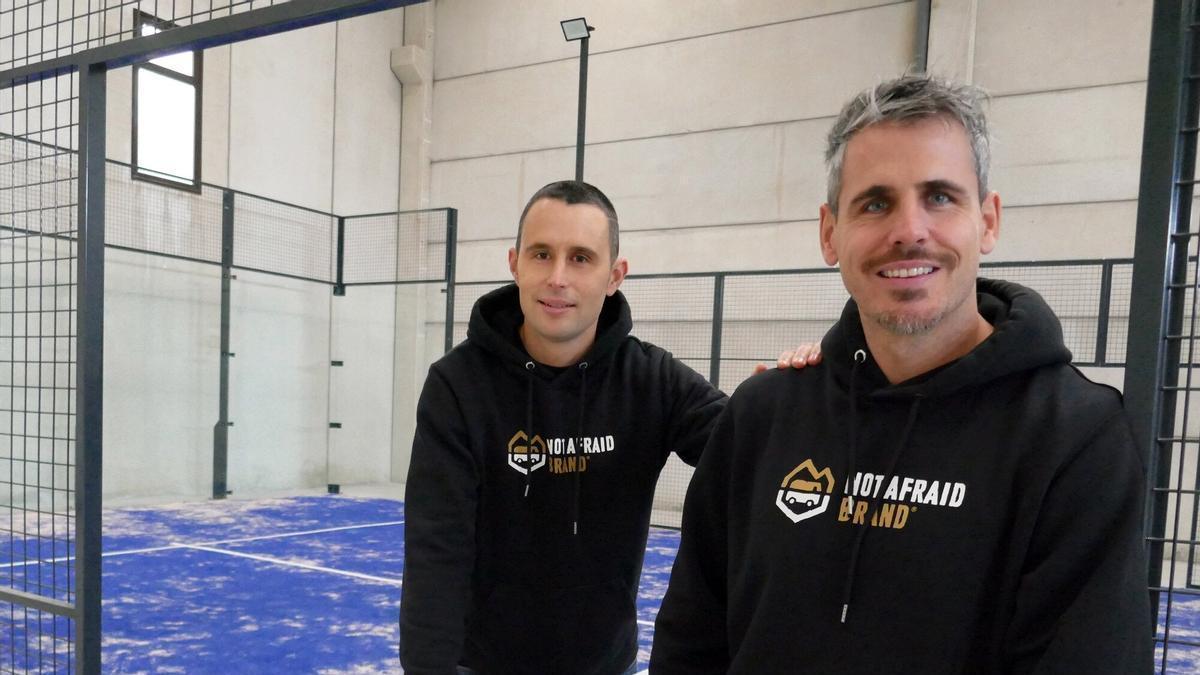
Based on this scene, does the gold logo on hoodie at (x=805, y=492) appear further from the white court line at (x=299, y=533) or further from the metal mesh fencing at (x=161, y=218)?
the metal mesh fencing at (x=161, y=218)

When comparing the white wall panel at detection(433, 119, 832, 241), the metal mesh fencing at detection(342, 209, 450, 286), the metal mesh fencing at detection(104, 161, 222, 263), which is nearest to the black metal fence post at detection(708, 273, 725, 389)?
the white wall panel at detection(433, 119, 832, 241)

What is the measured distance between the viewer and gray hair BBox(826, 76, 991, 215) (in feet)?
3.66

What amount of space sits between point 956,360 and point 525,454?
0.95 metres

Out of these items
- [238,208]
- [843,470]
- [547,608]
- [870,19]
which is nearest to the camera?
[843,470]

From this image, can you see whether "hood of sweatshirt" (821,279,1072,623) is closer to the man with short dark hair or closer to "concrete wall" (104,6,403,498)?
the man with short dark hair

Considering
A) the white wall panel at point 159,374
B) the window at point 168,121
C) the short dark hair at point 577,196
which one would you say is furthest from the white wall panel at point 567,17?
the short dark hair at point 577,196

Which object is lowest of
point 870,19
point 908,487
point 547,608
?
point 547,608

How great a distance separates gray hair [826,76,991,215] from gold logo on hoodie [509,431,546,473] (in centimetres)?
89

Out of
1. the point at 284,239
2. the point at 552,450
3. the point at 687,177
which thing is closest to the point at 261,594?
the point at 552,450

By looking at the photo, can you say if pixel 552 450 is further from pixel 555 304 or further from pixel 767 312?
pixel 767 312

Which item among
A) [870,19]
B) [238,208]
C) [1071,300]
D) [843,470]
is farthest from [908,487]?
[238,208]

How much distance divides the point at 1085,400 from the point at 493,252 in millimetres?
9018

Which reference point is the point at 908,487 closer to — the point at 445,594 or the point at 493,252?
the point at 445,594

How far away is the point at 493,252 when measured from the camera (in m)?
9.80
